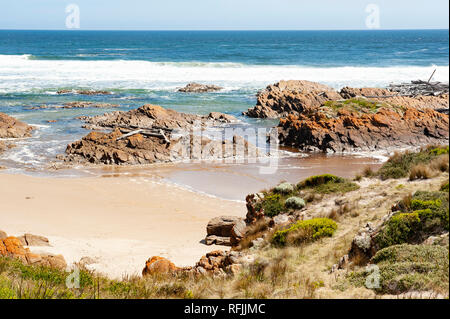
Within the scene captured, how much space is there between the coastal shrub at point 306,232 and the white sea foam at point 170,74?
129 feet

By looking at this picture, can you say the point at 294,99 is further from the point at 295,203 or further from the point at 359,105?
the point at 295,203

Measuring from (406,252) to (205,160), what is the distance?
609 inches

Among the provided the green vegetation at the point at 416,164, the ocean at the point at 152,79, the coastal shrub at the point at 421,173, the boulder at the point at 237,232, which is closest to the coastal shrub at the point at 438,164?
the green vegetation at the point at 416,164

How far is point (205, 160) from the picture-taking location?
22234mm

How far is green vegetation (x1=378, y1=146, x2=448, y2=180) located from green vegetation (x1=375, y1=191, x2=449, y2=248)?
289cm

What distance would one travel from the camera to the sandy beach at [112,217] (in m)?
11.7

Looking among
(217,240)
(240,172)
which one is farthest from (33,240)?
(240,172)

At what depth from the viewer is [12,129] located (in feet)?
86.3

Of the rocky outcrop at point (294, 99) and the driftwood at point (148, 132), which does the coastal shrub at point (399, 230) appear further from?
the rocky outcrop at point (294, 99)
